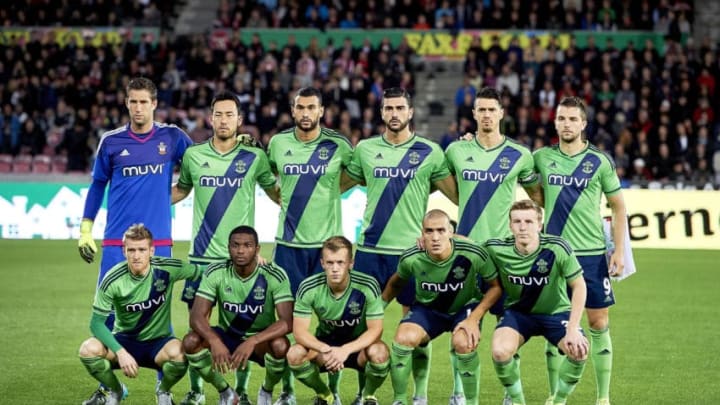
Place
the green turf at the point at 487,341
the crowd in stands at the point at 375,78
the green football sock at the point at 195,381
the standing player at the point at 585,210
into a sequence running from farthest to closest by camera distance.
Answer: the crowd in stands at the point at 375,78 → the green turf at the point at 487,341 → the standing player at the point at 585,210 → the green football sock at the point at 195,381

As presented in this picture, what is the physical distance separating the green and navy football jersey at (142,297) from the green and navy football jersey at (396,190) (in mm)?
1386

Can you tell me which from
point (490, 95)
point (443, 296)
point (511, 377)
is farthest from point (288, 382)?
point (490, 95)

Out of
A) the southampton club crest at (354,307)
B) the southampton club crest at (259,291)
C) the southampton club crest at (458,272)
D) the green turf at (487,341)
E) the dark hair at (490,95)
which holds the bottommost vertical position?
the green turf at (487,341)

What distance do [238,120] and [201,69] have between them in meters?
16.3

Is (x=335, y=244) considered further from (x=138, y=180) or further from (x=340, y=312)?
(x=138, y=180)

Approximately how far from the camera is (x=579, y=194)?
8461mm

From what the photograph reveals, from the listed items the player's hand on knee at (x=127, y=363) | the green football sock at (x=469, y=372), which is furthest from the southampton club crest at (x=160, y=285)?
the green football sock at (x=469, y=372)

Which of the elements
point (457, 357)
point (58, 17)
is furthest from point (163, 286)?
point (58, 17)

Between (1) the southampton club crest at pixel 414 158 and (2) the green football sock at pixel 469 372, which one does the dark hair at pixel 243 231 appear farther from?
(2) the green football sock at pixel 469 372

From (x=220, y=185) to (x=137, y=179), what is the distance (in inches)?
26.4

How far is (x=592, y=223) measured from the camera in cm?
848

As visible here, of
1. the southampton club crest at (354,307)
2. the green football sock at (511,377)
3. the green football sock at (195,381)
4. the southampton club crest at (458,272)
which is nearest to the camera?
the green football sock at (511,377)

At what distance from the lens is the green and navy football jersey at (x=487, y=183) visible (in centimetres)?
848

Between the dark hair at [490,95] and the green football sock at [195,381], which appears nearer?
the green football sock at [195,381]
